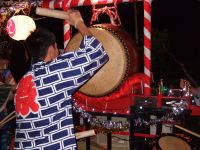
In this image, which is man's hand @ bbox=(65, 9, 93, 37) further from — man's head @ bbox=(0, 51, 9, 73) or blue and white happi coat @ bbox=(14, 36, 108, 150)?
man's head @ bbox=(0, 51, 9, 73)

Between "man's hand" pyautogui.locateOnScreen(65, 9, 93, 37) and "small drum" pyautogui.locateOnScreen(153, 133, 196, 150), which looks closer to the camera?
"man's hand" pyautogui.locateOnScreen(65, 9, 93, 37)

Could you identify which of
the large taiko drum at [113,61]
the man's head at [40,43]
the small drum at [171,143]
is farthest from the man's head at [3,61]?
the small drum at [171,143]

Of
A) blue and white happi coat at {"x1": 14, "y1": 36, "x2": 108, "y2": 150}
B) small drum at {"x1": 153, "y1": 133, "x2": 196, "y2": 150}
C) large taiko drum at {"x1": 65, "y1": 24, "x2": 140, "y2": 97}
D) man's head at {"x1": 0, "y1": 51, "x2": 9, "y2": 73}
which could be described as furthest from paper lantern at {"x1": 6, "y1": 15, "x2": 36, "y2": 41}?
small drum at {"x1": 153, "y1": 133, "x2": 196, "y2": 150}

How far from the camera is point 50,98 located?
1051mm

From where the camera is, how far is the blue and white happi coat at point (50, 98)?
1043mm

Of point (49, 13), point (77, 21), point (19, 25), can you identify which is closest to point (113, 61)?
point (77, 21)

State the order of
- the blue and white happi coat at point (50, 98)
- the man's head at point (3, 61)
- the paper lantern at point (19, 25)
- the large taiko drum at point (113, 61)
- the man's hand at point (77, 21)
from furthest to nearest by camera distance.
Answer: the paper lantern at point (19, 25) < the man's head at point (3, 61) < the large taiko drum at point (113, 61) < the man's hand at point (77, 21) < the blue and white happi coat at point (50, 98)

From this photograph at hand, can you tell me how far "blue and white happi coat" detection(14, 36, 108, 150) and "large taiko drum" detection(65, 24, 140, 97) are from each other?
0.73 metres

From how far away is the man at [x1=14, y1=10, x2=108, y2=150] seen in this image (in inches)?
41.1

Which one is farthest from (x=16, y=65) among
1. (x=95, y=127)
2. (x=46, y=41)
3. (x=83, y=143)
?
(x=46, y=41)

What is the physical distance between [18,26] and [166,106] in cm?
342

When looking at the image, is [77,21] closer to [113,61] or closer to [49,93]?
[49,93]

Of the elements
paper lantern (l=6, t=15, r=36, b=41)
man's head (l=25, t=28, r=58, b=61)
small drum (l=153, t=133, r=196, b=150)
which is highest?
paper lantern (l=6, t=15, r=36, b=41)

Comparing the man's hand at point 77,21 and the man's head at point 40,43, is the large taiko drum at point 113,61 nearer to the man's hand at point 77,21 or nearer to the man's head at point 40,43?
the man's hand at point 77,21
